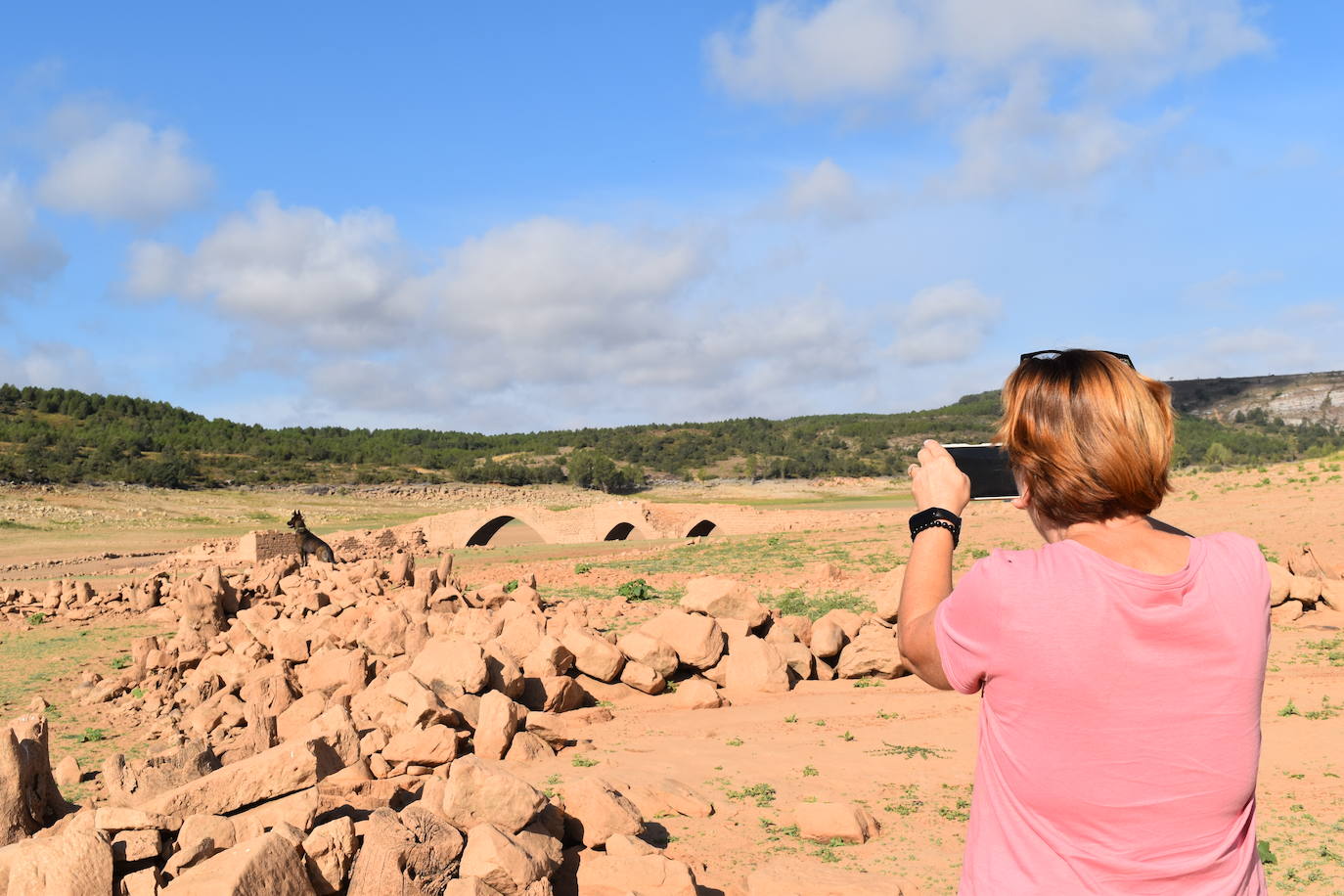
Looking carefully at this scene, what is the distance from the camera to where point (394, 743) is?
6.19 metres

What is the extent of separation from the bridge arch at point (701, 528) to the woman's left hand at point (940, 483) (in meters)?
31.2

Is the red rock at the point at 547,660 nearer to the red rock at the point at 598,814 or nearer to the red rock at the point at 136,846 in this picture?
the red rock at the point at 598,814

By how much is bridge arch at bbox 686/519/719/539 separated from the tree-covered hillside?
Answer: 26.4 m

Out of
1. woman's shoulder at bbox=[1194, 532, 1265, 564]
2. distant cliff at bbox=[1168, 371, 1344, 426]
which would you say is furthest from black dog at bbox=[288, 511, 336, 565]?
distant cliff at bbox=[1168, 371, 1344, 426]

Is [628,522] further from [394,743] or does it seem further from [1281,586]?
[394,743]

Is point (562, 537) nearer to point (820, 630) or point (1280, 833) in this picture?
point (820, 630)

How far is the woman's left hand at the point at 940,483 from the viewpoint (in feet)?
6.54

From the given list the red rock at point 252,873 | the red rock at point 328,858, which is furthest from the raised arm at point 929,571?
the red rock at point 328,858

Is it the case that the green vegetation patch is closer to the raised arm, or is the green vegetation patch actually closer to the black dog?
the black dog

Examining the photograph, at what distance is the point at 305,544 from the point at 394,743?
13.8 metres

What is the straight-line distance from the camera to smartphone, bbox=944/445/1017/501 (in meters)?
2.21

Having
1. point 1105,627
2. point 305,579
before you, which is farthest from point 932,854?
point 305,579

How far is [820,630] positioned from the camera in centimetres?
932

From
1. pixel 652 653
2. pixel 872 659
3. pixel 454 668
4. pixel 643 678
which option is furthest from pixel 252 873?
pixel 872 659
